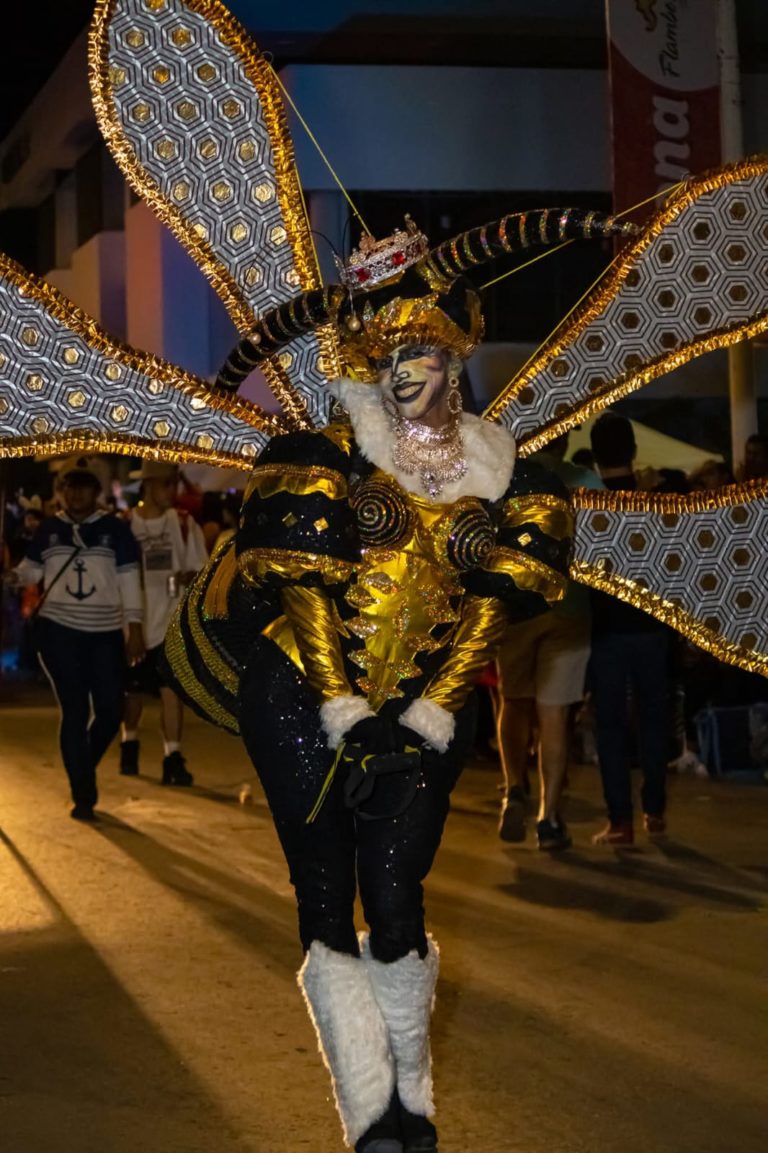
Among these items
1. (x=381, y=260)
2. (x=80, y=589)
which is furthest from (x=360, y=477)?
(x=80, y=589)

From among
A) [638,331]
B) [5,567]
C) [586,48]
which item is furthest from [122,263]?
[638,331]

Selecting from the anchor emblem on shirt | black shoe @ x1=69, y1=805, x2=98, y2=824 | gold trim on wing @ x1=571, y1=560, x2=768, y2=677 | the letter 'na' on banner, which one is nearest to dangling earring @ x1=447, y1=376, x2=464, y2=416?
gold trim on wing @ x1=571, y1=560, x2=768, y2=677

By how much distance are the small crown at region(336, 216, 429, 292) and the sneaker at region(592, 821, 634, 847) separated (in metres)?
5.05

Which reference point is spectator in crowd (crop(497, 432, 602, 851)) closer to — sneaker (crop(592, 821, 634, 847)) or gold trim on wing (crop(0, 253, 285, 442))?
sneaker (crop(592, 821, 634, 847))

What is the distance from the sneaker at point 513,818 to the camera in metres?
9.13

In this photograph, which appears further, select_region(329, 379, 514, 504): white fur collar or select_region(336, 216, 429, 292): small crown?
select_region(336, 216, 429, 292): small crown

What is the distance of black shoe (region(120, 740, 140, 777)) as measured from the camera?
11.9 m

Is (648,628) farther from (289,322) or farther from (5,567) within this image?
(5,567)

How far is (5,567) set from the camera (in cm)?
1934

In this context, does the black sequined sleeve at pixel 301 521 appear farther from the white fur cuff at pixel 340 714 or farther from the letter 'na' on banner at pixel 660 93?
the letter 'na' on banner at pixel 660 93

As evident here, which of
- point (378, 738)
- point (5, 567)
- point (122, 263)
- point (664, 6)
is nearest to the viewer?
point (378, 738)

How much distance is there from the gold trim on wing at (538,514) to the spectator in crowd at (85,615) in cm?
585

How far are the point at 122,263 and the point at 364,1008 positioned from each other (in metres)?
31.5

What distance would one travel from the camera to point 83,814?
990 centimetres
